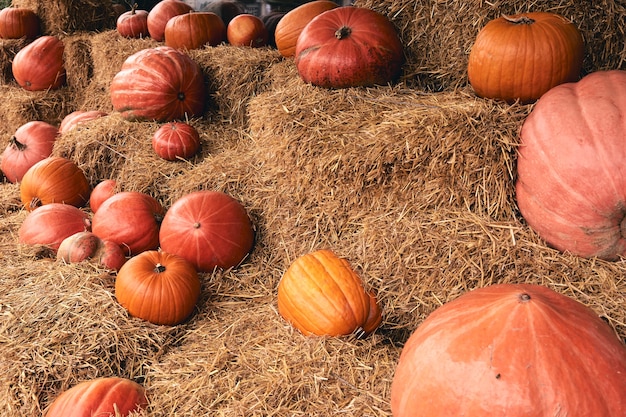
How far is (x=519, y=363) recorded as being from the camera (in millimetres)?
1457

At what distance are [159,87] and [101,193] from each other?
3.23 ft

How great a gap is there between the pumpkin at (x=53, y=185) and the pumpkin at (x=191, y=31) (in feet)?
5.57

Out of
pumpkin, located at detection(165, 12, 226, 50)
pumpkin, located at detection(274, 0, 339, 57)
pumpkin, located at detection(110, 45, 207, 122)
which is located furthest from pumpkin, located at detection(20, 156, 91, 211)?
pumpkin, located at detection(274, 0, 339, 57)

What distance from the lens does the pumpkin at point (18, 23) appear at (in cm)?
638

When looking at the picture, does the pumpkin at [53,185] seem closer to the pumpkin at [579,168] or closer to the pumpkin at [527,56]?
the pumpkin at [527,56]

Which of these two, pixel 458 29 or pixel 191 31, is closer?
pixel 458 29

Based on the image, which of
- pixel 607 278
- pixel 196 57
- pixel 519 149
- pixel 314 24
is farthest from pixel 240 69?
pixel 607 278

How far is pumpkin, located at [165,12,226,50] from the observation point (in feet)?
16.9

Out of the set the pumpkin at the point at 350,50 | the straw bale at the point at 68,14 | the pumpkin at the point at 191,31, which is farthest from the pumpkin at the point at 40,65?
the pumpkin at the point at 350,50

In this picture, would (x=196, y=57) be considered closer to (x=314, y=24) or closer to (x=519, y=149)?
(x=314, y=24)

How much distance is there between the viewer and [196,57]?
4789 mm

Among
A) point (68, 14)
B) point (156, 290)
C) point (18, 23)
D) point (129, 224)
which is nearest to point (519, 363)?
point (156, 290)

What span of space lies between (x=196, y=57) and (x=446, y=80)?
8.07 ft

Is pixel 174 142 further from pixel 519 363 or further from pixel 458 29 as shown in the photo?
pixel 519 363
